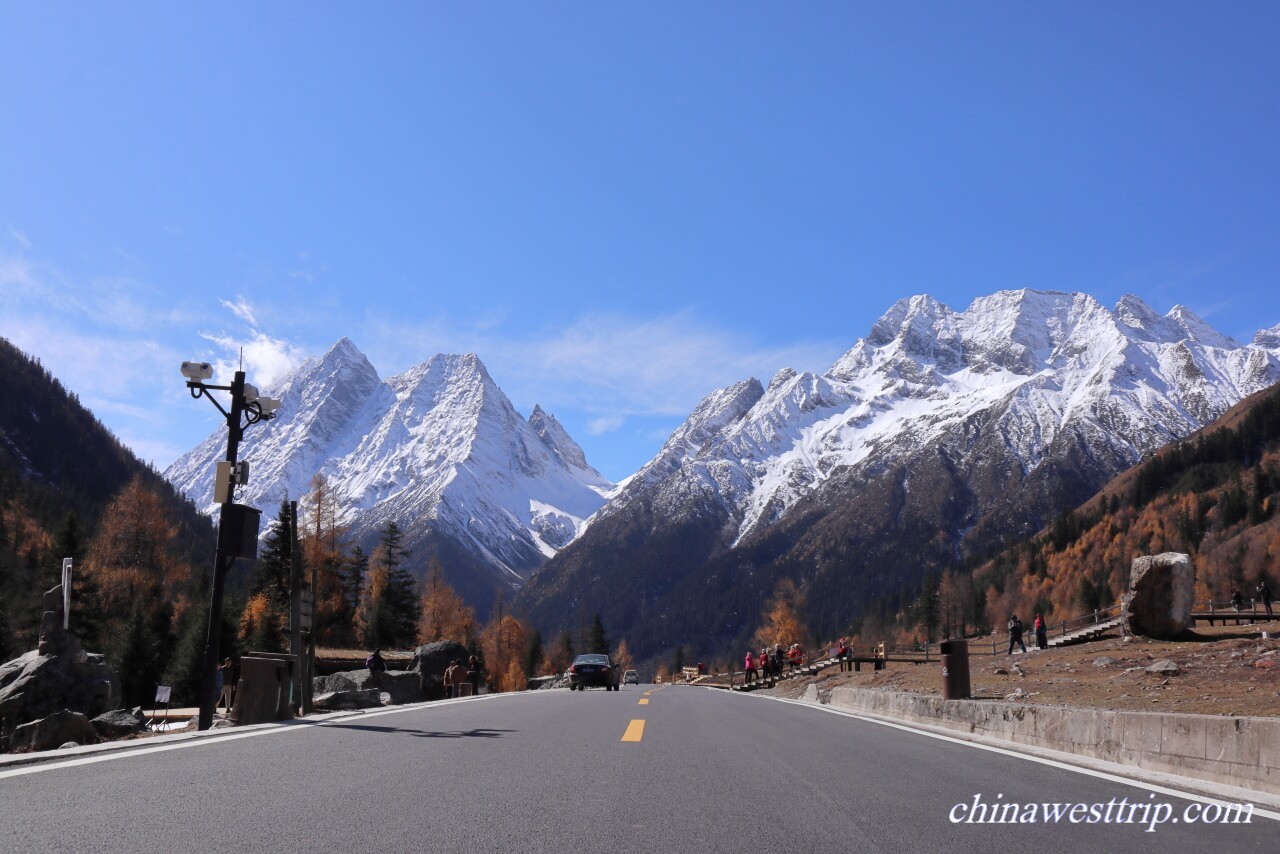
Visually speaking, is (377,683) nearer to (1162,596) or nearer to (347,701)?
(347,701)

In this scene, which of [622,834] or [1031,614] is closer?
[622,834]

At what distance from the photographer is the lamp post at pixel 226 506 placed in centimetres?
1476

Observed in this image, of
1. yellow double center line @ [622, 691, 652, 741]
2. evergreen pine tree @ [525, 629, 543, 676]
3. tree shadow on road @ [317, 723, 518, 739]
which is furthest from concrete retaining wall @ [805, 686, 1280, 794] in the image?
evergreen pine tree @ [525, 629, 543, 676]

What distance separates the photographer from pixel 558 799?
642cm

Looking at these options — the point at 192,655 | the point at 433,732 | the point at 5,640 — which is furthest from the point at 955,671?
the point at 5,640

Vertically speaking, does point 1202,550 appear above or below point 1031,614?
above

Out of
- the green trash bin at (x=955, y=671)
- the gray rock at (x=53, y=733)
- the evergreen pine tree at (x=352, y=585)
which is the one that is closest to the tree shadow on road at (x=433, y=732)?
the gray rock at (x=53, y=733)

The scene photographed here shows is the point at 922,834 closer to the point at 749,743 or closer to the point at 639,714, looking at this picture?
the point at 749,743

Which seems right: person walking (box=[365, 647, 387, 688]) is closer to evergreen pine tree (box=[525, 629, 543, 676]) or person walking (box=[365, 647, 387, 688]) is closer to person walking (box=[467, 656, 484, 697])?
person walking (box=[467, 656, 484, 697])

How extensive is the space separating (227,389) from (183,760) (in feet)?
30.1

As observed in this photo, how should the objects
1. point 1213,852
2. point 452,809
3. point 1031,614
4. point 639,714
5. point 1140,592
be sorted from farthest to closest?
point 1031,614 → point 1140,592 → point 639,714 → point 452,809 → point 1213,852

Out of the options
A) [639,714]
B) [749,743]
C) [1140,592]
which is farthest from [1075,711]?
[1140,592]

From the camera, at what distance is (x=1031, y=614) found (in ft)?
466

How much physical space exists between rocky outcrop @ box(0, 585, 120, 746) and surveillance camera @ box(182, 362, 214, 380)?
7.29 m
